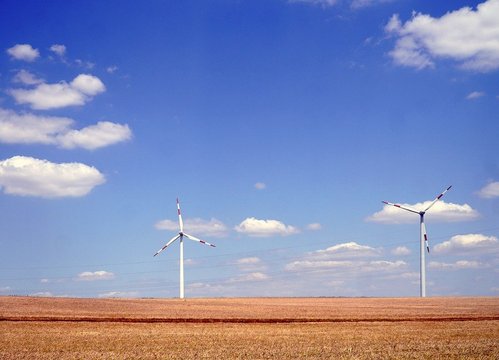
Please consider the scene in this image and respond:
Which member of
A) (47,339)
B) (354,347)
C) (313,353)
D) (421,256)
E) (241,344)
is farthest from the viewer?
(421,256)

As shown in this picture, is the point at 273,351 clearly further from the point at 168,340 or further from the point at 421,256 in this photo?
the point at 421,256

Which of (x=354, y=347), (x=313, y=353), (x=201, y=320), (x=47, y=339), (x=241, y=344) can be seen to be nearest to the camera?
(x=313, y=353)

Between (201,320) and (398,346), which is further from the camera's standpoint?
(201,320)

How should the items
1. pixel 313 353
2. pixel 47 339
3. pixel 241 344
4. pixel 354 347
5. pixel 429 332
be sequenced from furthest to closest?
pixel 429 332 → pixel 47 339 → pixel 241 344 → pixel 354 347 → pixel 313 353

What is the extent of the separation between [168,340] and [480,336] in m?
22.8

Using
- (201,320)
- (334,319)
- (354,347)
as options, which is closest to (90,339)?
(354,347)

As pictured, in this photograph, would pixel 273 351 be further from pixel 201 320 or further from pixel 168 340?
pixel 201 320

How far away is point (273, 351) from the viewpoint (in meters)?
34.2

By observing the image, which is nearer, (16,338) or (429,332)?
(16,338)

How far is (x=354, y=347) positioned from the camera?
36.0 metres

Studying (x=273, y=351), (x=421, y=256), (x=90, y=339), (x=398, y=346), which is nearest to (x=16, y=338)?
(x=90, y=339)

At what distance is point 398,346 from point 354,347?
2957mm

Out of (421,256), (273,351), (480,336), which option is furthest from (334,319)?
(421,256)

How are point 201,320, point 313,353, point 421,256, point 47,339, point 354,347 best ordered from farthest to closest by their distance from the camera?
1. point 421,256
2. point 201,320
3. point 47,339
4. point 354,347
5. point 313,353
